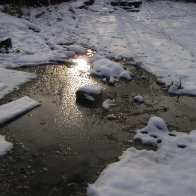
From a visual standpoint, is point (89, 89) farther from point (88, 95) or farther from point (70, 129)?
point (70, 129)

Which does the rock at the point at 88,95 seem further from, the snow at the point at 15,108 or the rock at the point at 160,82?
the rock at the point at 160,82

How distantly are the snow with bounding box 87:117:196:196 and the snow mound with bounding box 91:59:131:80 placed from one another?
2091 mm

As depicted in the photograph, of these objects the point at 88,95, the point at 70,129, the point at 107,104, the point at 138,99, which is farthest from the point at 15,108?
the point at 138,99

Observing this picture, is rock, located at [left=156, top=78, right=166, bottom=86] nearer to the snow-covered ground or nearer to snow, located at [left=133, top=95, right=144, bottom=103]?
the snow-covered ground

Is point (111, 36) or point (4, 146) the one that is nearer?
point (4, 146)

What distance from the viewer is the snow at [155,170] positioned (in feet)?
13.3

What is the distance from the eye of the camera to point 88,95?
6.01m

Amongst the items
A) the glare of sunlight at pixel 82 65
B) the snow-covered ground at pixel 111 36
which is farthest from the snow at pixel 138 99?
the glare of sunlight at pixel 82 65

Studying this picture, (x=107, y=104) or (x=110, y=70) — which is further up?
(x=110, y=70)

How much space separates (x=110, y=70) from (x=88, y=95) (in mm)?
1436

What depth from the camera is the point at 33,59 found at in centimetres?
783

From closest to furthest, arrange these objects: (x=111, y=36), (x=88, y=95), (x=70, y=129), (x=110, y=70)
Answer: (x=70, y=129) < (x=88, y=95) < (x=110, y=70) < (x=111, y=36)

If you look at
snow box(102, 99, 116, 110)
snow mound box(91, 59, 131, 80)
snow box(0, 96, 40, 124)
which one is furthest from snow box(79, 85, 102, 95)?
snow mound box(91, 59, 131, 80)

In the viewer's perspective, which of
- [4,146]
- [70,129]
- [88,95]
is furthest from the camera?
[88,95]
